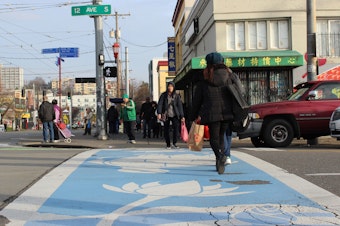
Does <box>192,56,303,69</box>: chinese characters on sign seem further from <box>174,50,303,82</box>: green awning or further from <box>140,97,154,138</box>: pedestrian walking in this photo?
<box>140,97,154,138</box>: pedestrian walking

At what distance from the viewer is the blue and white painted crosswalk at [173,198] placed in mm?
4797

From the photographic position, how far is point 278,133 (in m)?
12.1

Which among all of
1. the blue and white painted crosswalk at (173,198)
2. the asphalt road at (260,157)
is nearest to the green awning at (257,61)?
the asphalt road at (260,157)

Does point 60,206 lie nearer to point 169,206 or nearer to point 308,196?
point 169,206

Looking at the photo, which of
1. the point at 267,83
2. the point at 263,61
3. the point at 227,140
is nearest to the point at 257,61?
the point at 263,61

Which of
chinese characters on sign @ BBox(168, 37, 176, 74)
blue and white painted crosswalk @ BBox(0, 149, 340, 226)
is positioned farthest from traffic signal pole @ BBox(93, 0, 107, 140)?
chinese characters on sign @ BBox(168, 37, 176, 74)

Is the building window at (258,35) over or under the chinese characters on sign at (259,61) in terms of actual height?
over

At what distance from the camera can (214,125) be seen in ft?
23.6

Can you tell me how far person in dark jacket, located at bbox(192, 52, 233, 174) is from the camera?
7.14 m

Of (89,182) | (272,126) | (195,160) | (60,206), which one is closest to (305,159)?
(195,160)

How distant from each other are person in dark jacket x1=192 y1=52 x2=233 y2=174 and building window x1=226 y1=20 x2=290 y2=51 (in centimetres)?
1132

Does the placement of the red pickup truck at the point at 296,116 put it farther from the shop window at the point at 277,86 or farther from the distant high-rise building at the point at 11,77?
the distant high-rise building at the point at 11,77

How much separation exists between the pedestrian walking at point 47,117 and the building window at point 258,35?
7.70m

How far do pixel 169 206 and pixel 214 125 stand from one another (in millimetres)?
2193
